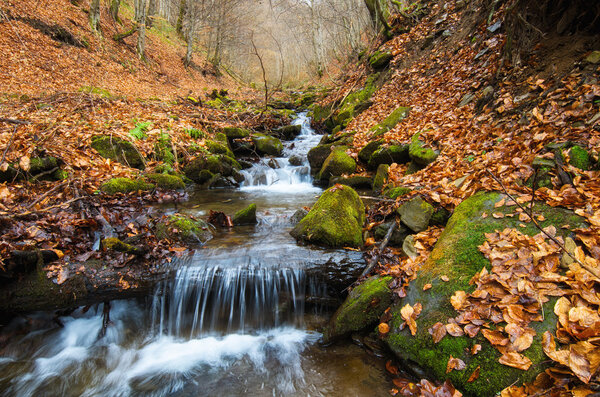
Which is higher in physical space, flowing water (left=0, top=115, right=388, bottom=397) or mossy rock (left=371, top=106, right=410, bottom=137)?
mossy rock (left=371, top=106, right=410, bottom=137)

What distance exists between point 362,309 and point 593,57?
5.35m

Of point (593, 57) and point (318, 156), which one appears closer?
point (593, 57)

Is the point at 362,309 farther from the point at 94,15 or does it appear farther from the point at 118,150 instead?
the point at 94,15

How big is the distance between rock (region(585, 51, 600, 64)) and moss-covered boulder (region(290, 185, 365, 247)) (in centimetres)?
423

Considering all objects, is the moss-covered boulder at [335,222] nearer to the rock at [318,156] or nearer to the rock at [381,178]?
the rock at [381,178]

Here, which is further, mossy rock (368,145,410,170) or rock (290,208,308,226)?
mossy rock (368,145,410,170)

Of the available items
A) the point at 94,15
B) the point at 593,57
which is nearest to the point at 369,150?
the point at 593,57

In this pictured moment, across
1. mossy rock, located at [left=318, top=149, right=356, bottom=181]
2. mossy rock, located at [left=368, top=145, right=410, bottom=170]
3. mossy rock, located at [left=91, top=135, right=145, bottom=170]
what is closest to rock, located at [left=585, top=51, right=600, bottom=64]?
mossy rock, located at [left=368, top=145, right=410, bottom=170]

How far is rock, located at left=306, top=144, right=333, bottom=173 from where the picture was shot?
9.66 m

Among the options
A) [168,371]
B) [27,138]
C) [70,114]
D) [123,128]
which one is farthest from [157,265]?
[70,114]

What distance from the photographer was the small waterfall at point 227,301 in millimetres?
Answer: 4000

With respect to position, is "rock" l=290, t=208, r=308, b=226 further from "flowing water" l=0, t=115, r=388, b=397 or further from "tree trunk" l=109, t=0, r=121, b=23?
"tree trunk" l=109, t=0, r=121, b=23

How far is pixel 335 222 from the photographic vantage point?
465 centimetres

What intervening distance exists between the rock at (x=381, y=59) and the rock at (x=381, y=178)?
7.54 metres
